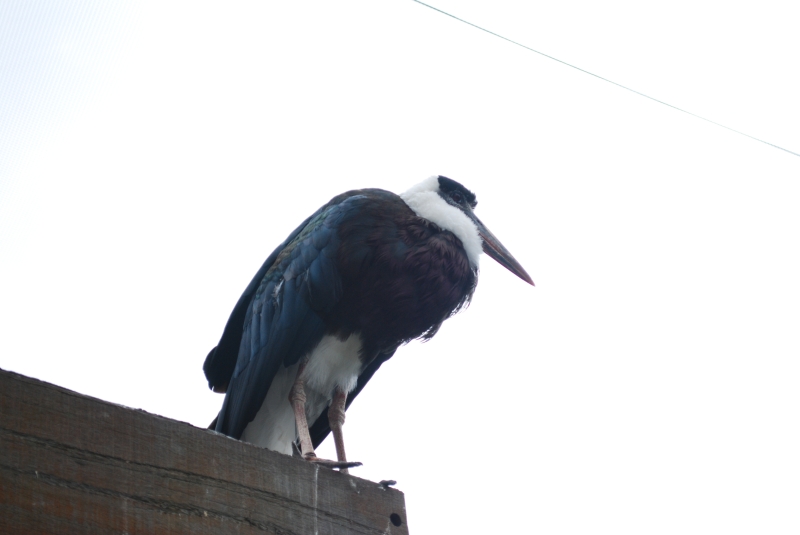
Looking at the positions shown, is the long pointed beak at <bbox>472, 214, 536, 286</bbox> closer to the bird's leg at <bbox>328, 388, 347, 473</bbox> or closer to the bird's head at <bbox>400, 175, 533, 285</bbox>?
the bird's head at <bbox>400, 175, 533, 285</bbox>

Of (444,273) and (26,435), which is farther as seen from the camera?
(444,273)

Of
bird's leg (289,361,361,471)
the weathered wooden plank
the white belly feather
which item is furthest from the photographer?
the white belly feather

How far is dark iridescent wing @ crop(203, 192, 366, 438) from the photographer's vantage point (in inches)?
150

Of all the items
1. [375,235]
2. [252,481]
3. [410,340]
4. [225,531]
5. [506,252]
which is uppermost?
[506,252]

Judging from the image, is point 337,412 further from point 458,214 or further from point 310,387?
point 458,214

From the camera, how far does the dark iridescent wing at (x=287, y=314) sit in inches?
150

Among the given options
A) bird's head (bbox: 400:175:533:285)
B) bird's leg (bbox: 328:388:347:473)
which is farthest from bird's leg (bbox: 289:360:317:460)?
bird's head (bbox: 400:175:533:285)

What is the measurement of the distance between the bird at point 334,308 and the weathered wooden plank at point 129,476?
6.75 ft

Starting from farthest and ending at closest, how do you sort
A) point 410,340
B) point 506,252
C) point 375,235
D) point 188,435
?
point 506,252 → point 410,340 → point 375,235 → point 188,435

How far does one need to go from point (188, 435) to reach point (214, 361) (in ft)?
8.91

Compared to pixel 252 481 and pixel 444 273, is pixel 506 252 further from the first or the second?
pixel 252 481

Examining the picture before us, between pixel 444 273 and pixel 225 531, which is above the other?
pixel 444 273

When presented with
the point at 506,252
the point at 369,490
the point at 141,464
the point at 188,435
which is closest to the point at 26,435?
the point at 141,464

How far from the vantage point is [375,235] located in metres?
3.87
